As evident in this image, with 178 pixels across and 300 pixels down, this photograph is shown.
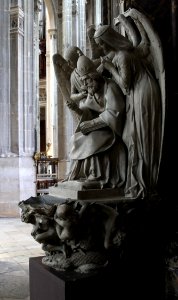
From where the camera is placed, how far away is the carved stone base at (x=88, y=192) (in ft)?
9.20

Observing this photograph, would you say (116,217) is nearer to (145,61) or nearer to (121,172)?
(121,172)

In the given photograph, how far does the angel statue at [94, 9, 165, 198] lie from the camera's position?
287 centimetres

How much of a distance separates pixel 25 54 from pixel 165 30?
28.2ft

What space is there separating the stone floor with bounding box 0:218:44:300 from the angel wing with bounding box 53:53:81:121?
1.91 m

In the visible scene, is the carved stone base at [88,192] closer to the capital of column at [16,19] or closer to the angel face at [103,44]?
the angel face at [103,44]

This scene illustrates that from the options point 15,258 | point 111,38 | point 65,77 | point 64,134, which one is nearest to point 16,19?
point 64,134

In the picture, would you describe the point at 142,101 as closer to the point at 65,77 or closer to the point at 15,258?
the point at 65,77

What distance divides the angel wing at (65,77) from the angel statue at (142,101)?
0.56m

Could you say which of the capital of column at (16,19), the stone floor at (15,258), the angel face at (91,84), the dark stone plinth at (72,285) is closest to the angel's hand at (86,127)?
the angel face at (91,84)

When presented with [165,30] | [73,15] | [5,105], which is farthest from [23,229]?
[73,15]

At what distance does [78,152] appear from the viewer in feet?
10.2

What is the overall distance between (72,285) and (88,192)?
0.68 meters

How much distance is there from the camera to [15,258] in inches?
211

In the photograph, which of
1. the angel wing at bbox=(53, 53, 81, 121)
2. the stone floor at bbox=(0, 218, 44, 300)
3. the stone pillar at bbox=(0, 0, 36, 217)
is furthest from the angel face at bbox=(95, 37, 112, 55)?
the stone pillar at bbox=(0, 0, 36, 217)
